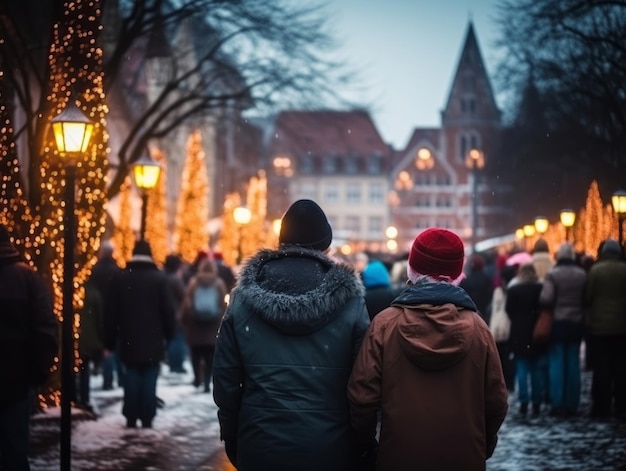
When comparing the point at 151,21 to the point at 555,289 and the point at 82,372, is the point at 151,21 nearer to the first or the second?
the point at 82,372

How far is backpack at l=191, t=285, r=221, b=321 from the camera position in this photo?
18188 mm

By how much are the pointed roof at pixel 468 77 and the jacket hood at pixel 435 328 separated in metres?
126

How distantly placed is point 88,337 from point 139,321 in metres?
2.71

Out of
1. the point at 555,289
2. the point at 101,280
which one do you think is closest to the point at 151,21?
the point at 101,280

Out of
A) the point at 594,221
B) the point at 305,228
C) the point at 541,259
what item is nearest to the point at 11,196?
the point at 541,259

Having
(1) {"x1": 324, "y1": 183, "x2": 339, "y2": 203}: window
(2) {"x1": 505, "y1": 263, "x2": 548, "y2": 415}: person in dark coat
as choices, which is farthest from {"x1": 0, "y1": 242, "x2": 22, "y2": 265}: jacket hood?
(1) {"x1": 324, "y1": 183, "x2": 339, "y2": 203}: window

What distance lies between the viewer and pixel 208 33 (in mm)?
25203

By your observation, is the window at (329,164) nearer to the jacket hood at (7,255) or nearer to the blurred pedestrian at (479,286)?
the blurred pedestrian at (479,286)

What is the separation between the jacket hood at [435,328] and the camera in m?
5.62

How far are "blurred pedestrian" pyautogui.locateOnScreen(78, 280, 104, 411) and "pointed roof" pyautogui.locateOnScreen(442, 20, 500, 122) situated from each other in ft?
382

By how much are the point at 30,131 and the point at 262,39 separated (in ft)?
31.1

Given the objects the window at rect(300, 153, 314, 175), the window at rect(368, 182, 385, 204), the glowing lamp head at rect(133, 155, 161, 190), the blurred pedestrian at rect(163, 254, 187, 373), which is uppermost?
the window at rect(300, 153, 314, 175)

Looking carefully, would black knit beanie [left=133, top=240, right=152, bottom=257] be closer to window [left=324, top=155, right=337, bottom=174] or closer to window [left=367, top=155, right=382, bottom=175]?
window [left=324, top=155, right=337, bottom=174]

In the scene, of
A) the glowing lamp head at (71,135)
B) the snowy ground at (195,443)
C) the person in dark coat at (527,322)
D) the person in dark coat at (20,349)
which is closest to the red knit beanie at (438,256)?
the person in dark coat at (20,349)
